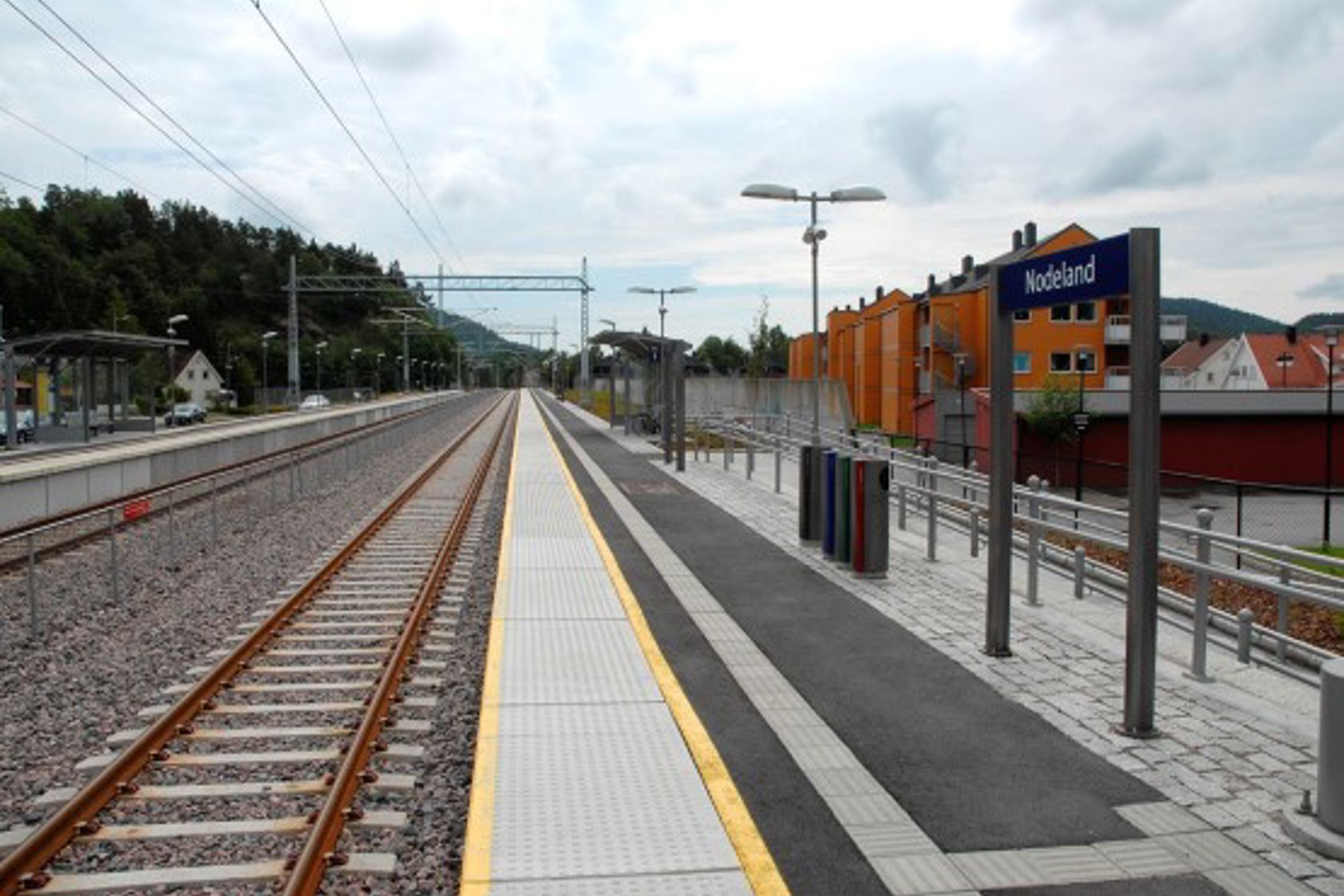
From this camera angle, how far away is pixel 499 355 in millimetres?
192875

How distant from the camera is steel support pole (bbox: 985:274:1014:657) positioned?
7.69 meters

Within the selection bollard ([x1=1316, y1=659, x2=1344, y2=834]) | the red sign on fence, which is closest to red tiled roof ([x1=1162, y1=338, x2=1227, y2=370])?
the red sign on fence

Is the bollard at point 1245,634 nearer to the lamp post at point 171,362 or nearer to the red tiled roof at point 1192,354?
the lamp post at point 171,362

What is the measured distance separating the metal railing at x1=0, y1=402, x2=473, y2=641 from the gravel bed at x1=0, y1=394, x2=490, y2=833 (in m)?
0.08

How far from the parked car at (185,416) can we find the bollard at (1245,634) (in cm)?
4987

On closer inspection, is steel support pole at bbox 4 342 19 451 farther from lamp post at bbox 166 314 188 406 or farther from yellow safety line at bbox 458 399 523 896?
yellow safety line at bbox 458 399 523 896

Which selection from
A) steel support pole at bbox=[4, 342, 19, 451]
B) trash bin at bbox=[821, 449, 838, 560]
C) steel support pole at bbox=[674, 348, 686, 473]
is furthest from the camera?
steel support pole at bbox=[4, 342, 19, 451]

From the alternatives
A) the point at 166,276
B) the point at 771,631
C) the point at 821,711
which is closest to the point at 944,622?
the point at 771,631

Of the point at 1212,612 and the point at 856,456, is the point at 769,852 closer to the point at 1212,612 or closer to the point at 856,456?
the point at 1212,612

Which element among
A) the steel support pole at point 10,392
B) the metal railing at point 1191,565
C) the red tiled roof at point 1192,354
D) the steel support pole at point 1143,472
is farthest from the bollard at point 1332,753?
the red tiled roof at point 1192,354

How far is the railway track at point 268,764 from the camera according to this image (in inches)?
186

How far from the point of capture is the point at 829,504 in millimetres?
11969

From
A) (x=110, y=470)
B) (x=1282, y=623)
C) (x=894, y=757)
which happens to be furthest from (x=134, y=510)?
(x=1282, y=623)

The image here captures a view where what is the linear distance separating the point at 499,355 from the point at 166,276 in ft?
320
